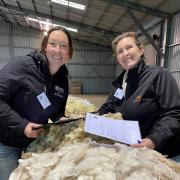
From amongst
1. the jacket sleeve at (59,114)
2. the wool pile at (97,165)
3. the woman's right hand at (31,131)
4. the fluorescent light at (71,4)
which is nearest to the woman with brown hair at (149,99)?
the wool pile at (97,165)

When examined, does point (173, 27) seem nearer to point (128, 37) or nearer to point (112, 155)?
point (128, 37)

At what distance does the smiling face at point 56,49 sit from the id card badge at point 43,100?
0.21 metres

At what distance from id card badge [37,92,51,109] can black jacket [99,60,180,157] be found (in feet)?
1.75

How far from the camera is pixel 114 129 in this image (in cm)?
192

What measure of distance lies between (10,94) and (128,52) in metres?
0.90

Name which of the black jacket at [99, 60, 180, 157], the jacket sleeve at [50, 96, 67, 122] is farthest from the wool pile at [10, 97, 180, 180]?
the jacket sleeve at [50, 96, 67, 122]

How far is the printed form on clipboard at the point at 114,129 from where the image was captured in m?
1.85

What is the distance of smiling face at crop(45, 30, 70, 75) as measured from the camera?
222cm

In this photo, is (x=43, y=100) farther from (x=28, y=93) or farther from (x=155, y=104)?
(x=155, y=104)

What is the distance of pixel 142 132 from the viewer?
7.07 feet

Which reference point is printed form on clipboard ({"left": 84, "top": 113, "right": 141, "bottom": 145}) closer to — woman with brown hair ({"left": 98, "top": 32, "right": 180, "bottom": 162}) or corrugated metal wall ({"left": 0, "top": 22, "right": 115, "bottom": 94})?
woman with brown hair ({"left": 98, "top": 32, "right": 180, "bottom": 162})

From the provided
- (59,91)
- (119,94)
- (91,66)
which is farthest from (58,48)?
(91,66)

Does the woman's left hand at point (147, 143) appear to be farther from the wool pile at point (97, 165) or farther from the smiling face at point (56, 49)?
the smiling face at point (56, 49)

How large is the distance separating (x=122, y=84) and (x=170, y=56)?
7705 millimetres
